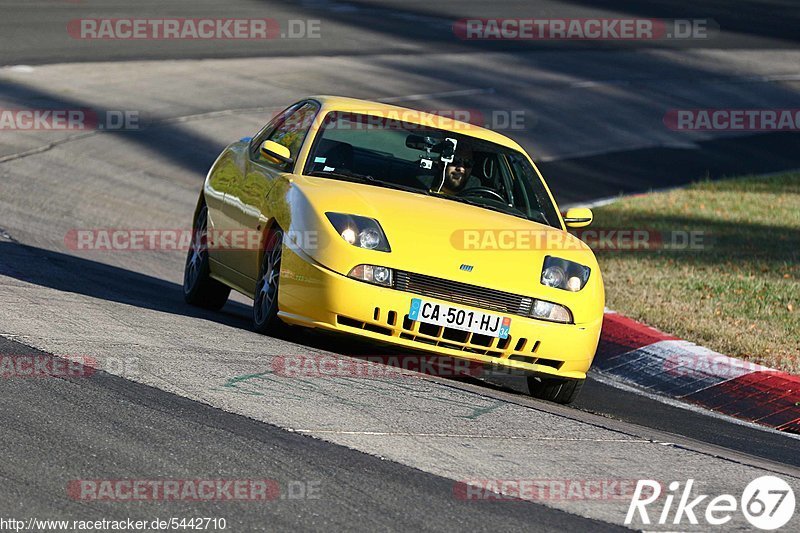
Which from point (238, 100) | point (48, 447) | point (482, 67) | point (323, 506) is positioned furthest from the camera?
point (482, 67)

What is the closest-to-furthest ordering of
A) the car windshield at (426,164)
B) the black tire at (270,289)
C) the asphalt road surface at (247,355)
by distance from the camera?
1. the asphalt road surface at (247,355)
2. the black tire at (270,289)
3. the car windshield at (426,164)

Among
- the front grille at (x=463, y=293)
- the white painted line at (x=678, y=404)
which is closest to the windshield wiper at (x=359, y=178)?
the front grille at (x=463, y=293)

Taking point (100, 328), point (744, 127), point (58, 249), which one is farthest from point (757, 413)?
point (744, 127)

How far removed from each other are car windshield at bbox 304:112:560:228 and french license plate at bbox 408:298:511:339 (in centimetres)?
117

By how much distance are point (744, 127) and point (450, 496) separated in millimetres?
20285

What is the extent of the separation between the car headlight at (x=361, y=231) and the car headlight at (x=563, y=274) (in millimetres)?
933

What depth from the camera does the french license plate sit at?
7359mm

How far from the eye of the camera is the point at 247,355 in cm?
711

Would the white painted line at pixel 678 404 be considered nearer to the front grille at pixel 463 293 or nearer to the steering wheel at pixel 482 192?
the steering wheel at pixel 482 192

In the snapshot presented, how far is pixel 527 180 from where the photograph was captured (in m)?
8.95

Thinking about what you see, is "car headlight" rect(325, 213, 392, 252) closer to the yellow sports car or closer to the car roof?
the yellow sports car

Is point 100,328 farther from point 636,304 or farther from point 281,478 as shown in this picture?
point 636,304

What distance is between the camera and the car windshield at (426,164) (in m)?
8.50

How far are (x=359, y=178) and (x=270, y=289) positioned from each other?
92 cm
